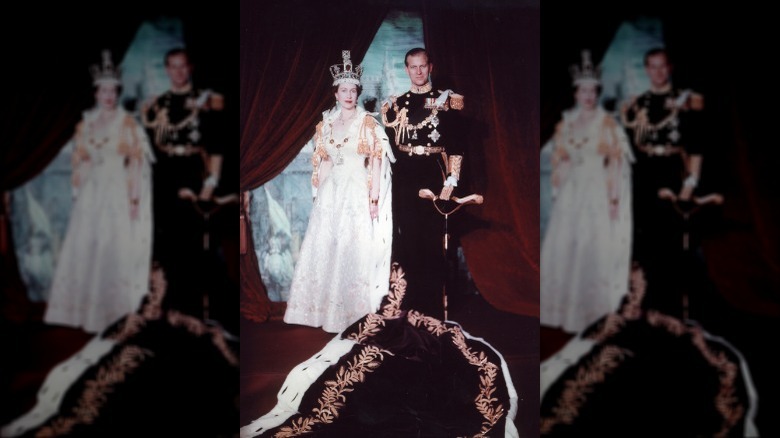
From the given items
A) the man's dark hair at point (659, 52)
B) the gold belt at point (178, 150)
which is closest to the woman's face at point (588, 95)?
the man's dark hair at point (659, 52)

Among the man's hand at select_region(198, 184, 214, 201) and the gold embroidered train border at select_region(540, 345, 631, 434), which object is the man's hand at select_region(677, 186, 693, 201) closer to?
the gold embroidered train border at select_region(540, 345, 631, 434)

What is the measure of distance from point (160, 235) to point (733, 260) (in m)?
3.28

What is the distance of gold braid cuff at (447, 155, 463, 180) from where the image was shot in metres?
4.05

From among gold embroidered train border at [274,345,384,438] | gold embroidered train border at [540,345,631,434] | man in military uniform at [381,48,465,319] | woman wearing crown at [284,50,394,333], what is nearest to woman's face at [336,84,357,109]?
woman wearing crown at [284,50,394,333]

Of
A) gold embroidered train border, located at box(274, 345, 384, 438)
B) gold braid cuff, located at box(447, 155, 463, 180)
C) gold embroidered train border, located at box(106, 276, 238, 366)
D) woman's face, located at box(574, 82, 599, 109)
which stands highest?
woman's face, located at box(574, 82, 599, 109)

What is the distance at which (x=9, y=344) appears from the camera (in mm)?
3953

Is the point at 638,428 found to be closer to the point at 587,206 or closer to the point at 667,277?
the point at 667,277

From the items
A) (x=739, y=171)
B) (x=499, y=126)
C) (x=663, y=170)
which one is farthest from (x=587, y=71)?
(x=739, y=171)

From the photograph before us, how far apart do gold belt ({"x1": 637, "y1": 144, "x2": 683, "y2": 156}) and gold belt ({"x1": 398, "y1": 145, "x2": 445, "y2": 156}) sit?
1160 millimetres

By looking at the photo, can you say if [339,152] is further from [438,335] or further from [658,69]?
[658,69]

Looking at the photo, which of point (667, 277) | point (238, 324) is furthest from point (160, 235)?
point (667, 277)

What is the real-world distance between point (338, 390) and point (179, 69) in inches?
83.3

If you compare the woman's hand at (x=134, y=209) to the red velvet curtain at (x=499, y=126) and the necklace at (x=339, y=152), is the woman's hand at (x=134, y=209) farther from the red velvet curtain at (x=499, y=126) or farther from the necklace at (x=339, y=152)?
the red velvet curtain at (x=499, y=126)

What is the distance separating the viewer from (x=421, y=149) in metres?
4.05
